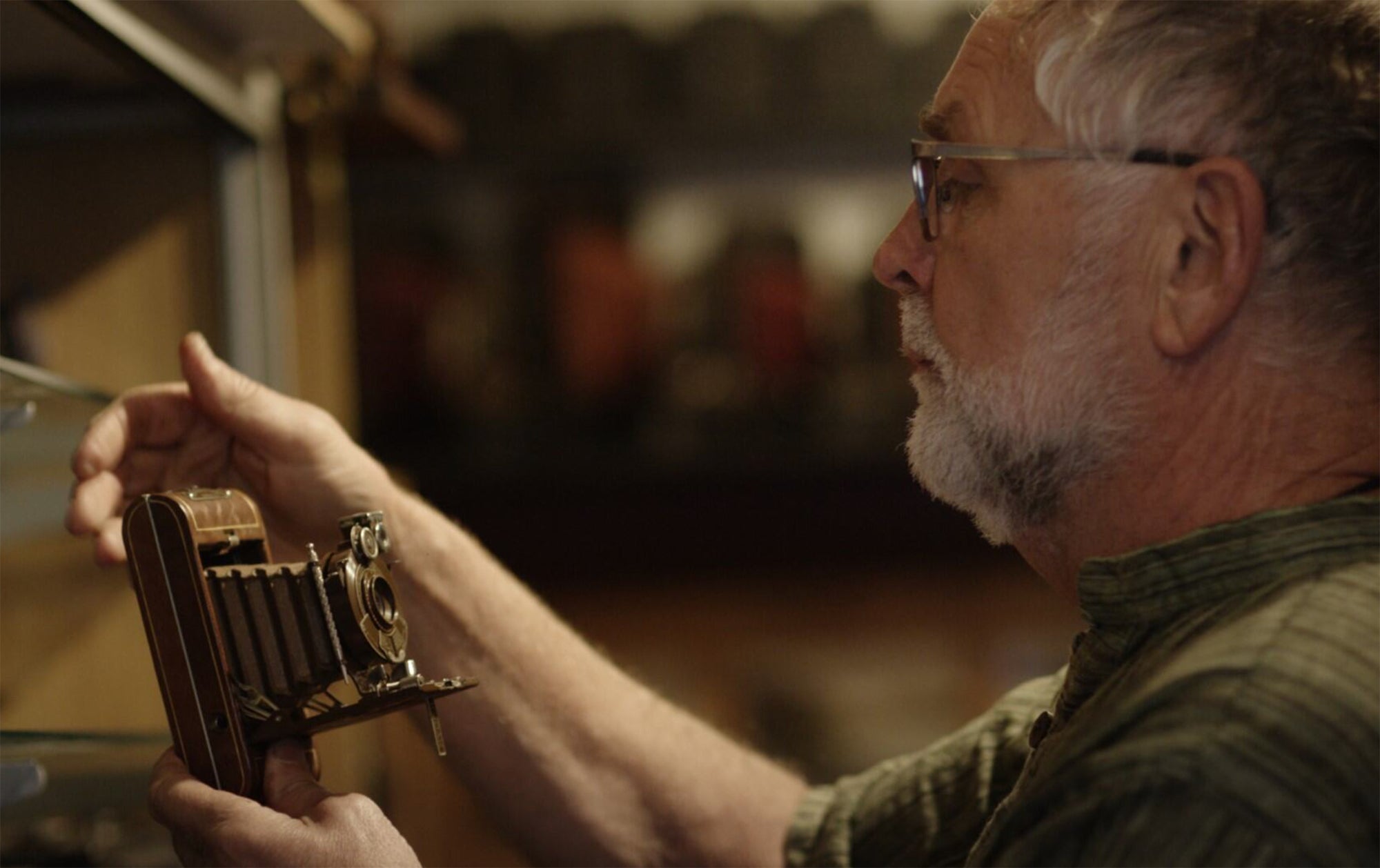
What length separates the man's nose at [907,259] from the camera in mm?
1198

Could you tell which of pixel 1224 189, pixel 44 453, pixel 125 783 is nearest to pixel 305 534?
pixel 44 453

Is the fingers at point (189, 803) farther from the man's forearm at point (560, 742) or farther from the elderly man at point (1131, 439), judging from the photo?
the man's forearm at point (560, 742)

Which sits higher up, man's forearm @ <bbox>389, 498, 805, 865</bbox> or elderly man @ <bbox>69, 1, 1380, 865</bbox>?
elderly man @ <bbox>69, 1, 1380, 865</bbox>

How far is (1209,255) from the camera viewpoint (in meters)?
1.03

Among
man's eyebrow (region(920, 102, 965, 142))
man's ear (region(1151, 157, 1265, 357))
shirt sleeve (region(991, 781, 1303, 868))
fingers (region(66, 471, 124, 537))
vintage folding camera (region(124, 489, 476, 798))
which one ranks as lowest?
shirt sleeve (region(991, 781, 1303, 868))

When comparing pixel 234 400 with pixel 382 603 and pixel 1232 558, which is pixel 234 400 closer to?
pixel 382 603

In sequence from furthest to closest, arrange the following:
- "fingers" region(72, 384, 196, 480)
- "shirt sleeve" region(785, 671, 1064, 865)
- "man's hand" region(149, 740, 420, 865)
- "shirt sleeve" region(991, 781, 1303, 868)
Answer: "shirt sleeve" region(785, 671, 1064, 865)
"fingers" region(72, 384, 196, 480)
"man's hand" region(149, 740, 420, 865)
"shirt sleeve" region(991, 781, 1303, 868)

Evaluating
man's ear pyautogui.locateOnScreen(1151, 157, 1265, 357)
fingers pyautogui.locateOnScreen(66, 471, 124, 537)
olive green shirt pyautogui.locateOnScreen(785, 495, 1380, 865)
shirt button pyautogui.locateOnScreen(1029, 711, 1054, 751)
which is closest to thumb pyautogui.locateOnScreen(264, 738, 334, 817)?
fingers pyautogui.locateOnScreen(66, 471, 124, 537)

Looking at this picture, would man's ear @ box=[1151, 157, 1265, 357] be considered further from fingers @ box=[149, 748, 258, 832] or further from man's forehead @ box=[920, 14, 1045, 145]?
fingers @ box=[149, 748, 258, 832]

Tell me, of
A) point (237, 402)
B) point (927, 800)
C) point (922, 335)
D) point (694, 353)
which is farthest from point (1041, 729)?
point (694, 353)

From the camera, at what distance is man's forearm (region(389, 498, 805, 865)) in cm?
134

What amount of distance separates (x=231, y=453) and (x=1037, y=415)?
702mm

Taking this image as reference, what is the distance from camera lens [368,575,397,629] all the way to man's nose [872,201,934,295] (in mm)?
492

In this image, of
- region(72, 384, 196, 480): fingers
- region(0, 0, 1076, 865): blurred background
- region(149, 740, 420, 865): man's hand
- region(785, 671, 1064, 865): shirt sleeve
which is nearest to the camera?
region(149, 740, 420, 865): man's hand
